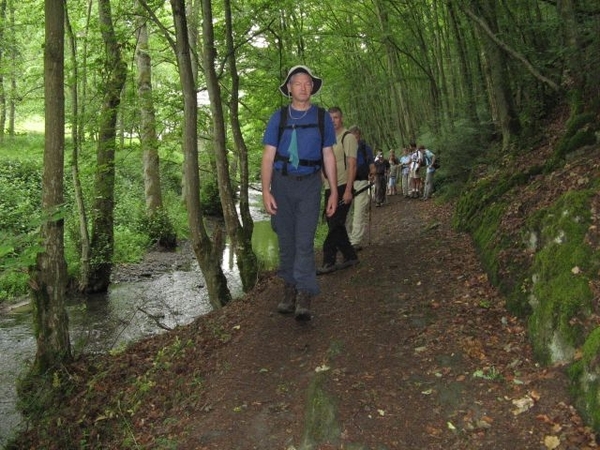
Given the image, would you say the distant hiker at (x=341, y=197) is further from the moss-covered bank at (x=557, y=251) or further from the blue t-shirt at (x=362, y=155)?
the moss-covered bank at (x=557, y=251)

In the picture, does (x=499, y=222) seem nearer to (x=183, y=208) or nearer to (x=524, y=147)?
(x=524, y=147)

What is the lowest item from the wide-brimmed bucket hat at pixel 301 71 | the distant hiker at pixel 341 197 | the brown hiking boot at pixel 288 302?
the brown hiking boot at pixel 288 302

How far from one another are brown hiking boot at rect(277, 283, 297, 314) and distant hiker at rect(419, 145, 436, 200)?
457 inches

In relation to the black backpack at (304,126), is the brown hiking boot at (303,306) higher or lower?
lower

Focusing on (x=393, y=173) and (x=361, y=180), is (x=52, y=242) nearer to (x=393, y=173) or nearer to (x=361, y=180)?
(x=361, y=180)

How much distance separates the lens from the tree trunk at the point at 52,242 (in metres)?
5.66

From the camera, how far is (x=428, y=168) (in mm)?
16266

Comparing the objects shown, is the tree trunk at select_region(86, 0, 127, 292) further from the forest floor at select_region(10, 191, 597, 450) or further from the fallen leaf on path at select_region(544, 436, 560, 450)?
the fallen leaf on path at select_region(544, 436, 560, 450)

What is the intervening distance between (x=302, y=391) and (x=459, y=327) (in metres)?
1.66

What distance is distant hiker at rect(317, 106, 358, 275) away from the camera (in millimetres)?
6805

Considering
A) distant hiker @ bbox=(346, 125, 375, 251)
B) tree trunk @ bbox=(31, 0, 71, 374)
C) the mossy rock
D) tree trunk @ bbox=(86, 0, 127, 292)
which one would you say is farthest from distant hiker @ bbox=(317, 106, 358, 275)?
tree trunk @ bbox=(86, 0, 127, 292)

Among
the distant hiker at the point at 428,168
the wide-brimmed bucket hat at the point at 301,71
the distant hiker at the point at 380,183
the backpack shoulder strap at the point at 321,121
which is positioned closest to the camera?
the wide-brimmed bucket hat at the point at 301,71

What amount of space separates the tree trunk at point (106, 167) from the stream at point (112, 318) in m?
0.62

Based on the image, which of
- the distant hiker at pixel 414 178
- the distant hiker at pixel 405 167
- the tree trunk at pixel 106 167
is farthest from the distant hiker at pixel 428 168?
the tree trunk at pixel 106 167
